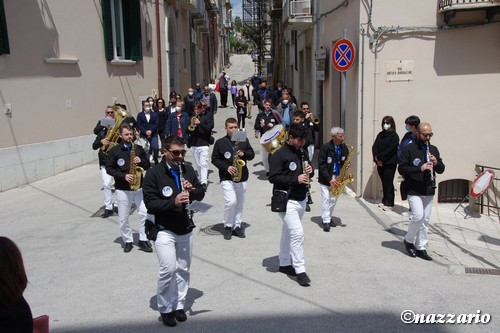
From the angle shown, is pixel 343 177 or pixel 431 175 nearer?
pixel 431 175

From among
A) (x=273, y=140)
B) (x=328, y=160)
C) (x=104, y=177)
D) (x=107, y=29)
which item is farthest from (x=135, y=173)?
(x=107, y=29)

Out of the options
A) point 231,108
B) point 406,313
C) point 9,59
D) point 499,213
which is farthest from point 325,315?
point 231,108

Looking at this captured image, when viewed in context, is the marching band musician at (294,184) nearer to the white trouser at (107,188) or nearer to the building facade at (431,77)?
the white trouser at (107,188)

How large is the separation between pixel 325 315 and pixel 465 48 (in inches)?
296

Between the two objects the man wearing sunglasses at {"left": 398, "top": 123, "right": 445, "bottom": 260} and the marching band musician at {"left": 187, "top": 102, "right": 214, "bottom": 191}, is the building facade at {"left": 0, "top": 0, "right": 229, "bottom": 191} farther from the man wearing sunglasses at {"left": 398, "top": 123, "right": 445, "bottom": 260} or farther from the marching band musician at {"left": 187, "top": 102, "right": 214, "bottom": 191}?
the man wearing sunglasses at {"left": 398, "top": 123, "right": 445, "bottom": 260}

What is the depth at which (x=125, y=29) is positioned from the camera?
16.9 meters

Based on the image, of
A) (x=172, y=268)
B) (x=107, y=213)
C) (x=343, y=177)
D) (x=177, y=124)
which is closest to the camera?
(x=172, y=268)

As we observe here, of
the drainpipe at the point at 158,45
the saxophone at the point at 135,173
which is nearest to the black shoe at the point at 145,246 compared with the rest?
the saxophone at the point at 135,173

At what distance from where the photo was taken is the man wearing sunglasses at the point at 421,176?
23.5 ft

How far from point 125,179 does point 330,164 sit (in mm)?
3372

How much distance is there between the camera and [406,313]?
5516 mm

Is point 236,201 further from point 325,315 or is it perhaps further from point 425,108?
point 425,108

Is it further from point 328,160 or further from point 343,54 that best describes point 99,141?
point 343,54

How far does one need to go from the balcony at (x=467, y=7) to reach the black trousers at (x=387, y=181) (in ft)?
10.6
